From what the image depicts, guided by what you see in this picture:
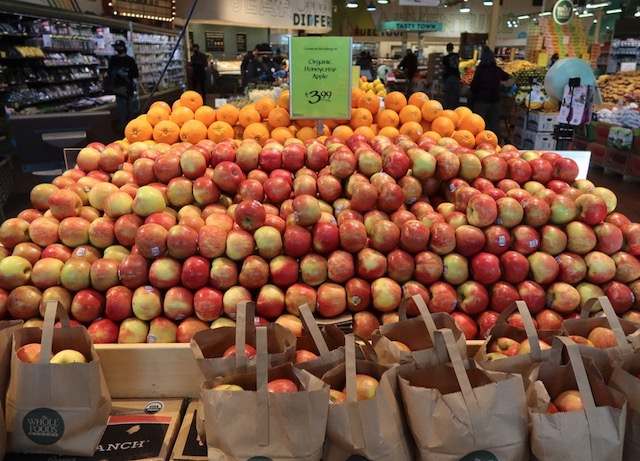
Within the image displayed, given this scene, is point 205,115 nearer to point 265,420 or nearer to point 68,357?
point 68,357

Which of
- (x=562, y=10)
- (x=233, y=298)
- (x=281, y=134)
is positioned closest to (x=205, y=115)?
(x=281, y=134)

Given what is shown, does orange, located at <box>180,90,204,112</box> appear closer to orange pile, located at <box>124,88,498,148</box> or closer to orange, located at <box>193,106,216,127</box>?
orange pile, located at <box>124,88,498,148</box>

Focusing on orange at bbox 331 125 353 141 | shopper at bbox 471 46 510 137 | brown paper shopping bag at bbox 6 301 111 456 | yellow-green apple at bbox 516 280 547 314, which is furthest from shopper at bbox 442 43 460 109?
brown paper shopping bag at bbox 6 301 111 456

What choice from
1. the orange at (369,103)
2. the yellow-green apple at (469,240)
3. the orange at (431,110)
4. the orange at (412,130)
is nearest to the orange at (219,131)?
the orange at (369,103)

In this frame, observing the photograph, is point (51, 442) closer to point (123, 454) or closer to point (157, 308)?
point (123, 454)

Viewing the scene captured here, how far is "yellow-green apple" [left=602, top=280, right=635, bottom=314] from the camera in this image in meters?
1.94

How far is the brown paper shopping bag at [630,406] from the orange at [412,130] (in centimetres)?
200

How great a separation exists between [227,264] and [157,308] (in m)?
0.30

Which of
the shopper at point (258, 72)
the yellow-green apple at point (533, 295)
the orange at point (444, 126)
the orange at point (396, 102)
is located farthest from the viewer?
the shopper at point (258, 72)

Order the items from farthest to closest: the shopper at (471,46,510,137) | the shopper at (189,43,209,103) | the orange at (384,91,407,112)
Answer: the shopper at (189,43,209,103), the shopper at (471,46,510,137), the orange at (384,91,407,112)

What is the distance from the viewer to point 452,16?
24.5m

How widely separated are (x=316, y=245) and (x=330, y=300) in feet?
0.75

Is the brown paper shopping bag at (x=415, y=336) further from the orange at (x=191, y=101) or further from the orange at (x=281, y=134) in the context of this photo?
the orange at (x=191, y=101)

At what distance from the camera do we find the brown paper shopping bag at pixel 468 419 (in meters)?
1.27
